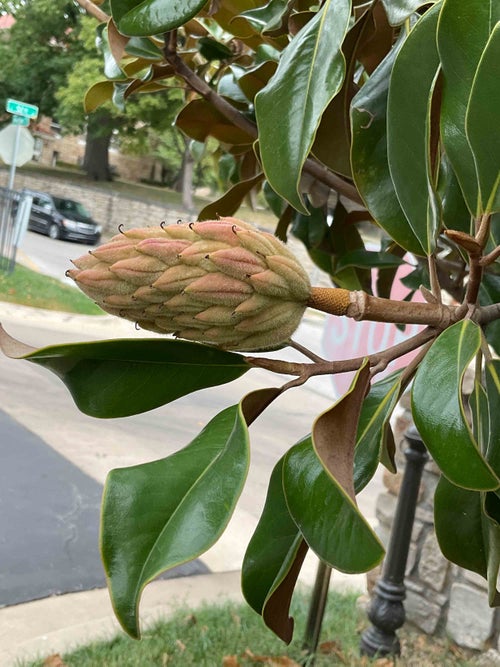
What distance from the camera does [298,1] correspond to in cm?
131

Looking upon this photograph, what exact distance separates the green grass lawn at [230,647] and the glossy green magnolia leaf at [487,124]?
Answer: 9.15 feet

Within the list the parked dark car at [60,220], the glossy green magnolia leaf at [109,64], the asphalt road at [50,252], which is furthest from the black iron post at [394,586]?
the parked dark car at [60,220]

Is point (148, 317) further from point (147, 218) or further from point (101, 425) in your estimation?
point (147, 218)

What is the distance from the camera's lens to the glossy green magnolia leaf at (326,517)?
2.05ft

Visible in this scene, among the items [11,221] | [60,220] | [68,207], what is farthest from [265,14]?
[68,207]

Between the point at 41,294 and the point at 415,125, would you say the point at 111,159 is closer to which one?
the point at 41,294

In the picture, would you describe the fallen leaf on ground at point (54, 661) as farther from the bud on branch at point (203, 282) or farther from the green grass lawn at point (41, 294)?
the green grass lawn at point (41, 294)

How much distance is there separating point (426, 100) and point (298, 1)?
1.86 ft

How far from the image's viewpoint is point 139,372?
2.83ft

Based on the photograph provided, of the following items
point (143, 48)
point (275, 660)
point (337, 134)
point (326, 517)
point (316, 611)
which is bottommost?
point (275, 660)

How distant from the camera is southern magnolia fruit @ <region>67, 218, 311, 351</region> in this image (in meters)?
0.66

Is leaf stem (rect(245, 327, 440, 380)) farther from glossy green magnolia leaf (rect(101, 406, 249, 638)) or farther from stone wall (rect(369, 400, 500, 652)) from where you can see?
stone wall (rect(369, 400, 500, 652))

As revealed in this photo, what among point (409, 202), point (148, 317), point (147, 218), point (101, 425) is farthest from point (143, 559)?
point (147, 218)

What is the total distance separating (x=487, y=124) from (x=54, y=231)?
2337cm
